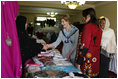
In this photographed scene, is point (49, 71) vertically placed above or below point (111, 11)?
below

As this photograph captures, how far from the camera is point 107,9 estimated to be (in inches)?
213

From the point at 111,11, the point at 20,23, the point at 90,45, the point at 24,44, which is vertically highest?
the point at 111,11

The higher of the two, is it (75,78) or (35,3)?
(35,3)

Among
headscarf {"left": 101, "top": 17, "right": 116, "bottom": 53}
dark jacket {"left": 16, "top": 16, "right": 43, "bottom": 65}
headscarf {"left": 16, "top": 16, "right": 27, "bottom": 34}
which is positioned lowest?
headscarf {"left": 101, "top": 17, "right": 116, "bottom": 53}

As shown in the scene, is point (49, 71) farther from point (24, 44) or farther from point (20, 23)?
point (20, 23)

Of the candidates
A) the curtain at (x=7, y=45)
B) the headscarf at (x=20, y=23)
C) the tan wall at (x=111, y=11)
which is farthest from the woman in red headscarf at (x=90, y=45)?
the tan wall at (x=111, y=11)

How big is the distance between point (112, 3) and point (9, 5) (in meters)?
4.98

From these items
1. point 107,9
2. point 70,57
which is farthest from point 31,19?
point 70,57

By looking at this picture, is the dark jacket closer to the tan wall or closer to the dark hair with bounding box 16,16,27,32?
the dark hair with bounding box 16,16,27,32

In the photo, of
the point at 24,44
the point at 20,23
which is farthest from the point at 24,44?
the point at 20,23

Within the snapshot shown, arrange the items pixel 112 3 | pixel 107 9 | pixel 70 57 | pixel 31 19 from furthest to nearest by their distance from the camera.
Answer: pixel 31 19, pixel 107 9, pixel 112 3, pixel 70 57

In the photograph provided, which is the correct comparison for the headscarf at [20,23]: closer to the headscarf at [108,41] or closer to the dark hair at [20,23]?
the dark hair at [20,23]

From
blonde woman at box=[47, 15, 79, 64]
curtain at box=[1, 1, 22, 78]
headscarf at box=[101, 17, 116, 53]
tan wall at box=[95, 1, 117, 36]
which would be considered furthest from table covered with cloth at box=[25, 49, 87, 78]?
tan wall at box=[95, 1, 117, 36]

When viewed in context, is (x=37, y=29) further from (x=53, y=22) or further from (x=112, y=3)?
(x=112, y=3)
